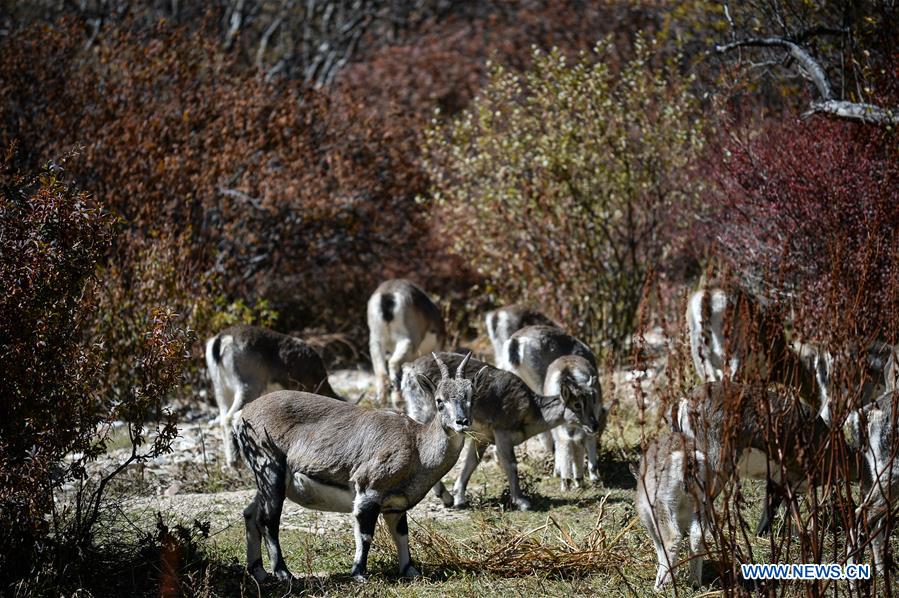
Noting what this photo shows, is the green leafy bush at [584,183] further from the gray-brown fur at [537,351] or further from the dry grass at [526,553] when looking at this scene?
the dry grass at [526,553]

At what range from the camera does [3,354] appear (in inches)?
236

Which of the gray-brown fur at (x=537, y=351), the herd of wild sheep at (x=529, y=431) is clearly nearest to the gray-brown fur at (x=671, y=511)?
the herd of wild sheep at (x=529, y=431)

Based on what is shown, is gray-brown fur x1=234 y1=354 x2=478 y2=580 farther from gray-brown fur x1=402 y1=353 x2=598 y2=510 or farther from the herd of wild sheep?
gray-brown fur x1=402 y1=353 x2=598 y2=510

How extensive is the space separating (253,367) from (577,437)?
147 inches

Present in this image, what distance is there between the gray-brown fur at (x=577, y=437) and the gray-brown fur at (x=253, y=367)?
8.82 feet

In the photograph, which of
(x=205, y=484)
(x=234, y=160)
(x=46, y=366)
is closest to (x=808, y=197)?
(x=205, y=484)

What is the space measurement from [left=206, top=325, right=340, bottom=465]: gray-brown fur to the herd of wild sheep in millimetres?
15

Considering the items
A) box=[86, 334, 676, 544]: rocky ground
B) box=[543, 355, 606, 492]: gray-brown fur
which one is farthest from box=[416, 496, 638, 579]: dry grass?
box=[543, 355, 606, 492]: gray-brown fur

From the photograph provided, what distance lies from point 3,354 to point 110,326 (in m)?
5.73

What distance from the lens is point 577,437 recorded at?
9.09 m

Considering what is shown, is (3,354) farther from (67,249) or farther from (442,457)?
(442,457)

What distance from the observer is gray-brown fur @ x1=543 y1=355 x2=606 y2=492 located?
9031mm

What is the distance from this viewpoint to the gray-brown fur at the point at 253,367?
10.8m

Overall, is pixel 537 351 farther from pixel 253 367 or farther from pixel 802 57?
pixel 802 57
